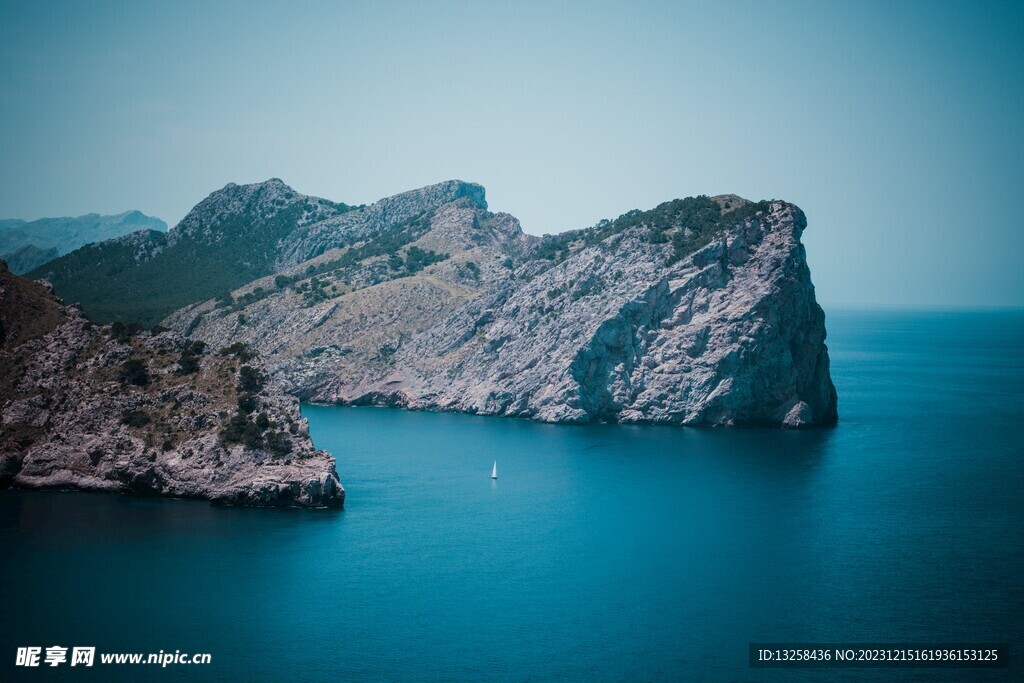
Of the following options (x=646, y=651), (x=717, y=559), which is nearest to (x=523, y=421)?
(x=717, y=559)

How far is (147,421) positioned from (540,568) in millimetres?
47601

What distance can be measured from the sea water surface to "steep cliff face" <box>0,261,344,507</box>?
9.42 feet

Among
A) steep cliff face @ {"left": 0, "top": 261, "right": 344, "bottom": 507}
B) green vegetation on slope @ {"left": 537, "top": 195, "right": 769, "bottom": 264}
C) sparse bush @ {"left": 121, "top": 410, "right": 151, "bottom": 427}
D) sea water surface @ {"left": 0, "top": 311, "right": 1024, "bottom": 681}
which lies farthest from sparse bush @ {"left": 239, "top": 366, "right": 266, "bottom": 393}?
green vegetation on slope @ {"left": 537, "top": 195, "right": 769, "bottom": 264}

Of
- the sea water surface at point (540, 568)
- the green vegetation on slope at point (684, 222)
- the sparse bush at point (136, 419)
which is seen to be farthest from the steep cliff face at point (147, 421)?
the green vegetation on slope at point (684, 222)

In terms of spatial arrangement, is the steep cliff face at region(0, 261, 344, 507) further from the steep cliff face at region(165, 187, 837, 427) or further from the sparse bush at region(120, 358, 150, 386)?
the steep cliff face at region(165, 187, 837, 427)

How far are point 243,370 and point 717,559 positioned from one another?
5611cm

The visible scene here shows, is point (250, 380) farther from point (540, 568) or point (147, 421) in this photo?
point (540, 568)

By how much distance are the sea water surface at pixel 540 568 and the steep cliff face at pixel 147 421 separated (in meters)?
2.87

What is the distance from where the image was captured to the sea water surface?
63.9 m

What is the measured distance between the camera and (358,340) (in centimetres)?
19912

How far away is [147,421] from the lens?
100188mm

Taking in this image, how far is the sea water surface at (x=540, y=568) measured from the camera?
6394cm

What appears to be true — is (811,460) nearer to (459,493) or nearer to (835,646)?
(459,493)

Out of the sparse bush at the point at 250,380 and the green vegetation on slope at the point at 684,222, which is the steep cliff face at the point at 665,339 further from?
the sparse bush at the point at 250,380
